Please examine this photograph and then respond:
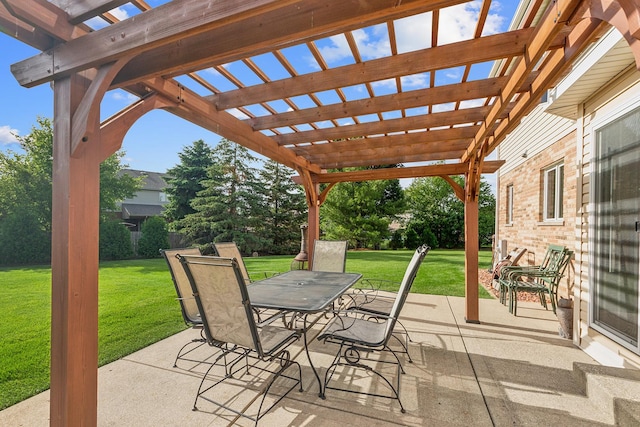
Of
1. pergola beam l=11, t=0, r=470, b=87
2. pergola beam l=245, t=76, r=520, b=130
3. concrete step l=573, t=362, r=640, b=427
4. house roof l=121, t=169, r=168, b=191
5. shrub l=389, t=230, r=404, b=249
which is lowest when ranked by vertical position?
shrub l=389, t=230, r=404, b=249

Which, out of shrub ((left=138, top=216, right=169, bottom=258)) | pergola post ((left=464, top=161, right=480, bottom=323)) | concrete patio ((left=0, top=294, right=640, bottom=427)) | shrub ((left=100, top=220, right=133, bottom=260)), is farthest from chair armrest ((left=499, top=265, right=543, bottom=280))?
shrub ((left=100, top=220, right=133, bottom=260))

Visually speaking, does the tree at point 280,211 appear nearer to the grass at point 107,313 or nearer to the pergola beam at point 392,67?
the grass at point 107,313

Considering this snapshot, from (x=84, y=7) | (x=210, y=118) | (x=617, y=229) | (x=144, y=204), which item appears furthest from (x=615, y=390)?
(x=144, y=204)

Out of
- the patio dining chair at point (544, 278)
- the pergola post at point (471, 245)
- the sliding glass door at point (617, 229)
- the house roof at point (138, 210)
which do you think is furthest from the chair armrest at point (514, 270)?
the house roof at point (138, 210)

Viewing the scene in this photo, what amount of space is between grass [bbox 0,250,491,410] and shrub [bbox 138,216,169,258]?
359 cm

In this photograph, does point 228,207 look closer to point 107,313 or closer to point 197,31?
point 107,313

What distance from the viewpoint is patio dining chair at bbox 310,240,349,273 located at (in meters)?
5.43

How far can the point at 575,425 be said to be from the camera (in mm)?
2223

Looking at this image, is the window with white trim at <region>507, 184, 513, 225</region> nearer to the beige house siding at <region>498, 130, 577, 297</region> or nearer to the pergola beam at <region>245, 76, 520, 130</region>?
the beige house siding at <region>498, 130, 577, 297</region>

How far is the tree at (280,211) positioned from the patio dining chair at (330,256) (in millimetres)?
11280

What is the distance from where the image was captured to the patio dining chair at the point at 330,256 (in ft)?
17.8

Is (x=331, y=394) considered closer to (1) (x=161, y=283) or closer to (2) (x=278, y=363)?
(2) (x=278, y=363)

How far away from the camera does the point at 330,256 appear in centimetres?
554

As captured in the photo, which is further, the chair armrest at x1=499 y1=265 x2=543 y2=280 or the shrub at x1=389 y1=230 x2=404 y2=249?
the shrub at x1=389 y1=230 x2=404 y2=249
